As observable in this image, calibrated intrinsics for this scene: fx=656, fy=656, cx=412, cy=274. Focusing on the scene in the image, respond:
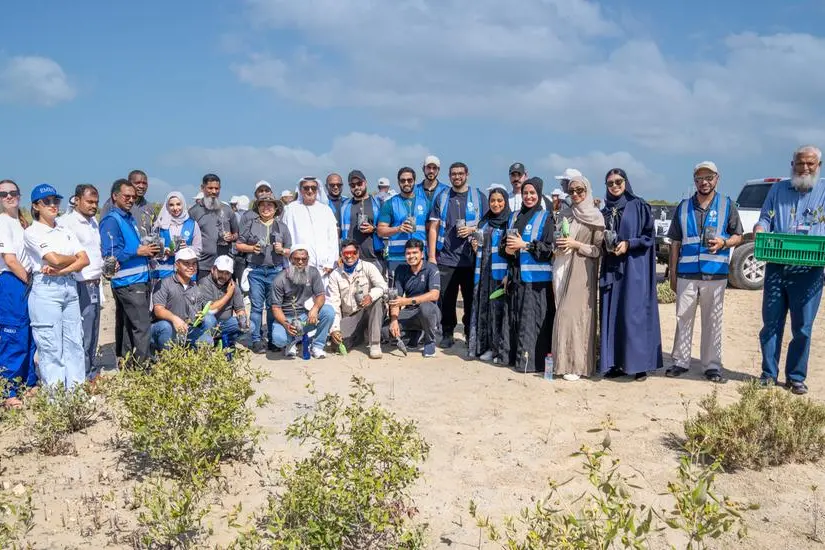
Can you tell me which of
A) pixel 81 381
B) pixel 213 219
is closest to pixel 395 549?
pixel 81 381

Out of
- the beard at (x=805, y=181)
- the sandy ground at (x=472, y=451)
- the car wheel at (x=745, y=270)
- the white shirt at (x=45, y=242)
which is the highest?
the beard at (x=805, y=181)

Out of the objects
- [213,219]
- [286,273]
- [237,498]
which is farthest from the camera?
[213,219]

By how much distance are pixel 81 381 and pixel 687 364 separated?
18.4ft

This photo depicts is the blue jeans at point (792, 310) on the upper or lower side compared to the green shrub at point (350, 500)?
upper

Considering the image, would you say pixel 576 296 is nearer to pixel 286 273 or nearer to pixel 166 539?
pixel 286 273

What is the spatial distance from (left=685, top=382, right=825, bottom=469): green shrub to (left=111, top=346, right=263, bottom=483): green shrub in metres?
3.01

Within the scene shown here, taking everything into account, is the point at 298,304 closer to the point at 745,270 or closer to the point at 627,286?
the point at 627,286

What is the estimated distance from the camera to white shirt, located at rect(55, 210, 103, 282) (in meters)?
5.63

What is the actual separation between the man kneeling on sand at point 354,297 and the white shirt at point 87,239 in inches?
98.4

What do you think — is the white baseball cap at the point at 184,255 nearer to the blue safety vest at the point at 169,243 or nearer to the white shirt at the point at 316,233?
the blue safety vest at the point at 169,243

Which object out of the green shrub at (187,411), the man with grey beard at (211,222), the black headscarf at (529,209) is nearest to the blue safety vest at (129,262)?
the man with grey beard at (211,222)

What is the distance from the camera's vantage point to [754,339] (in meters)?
8.23

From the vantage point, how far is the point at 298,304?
732 cm

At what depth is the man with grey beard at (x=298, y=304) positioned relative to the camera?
7219mm
